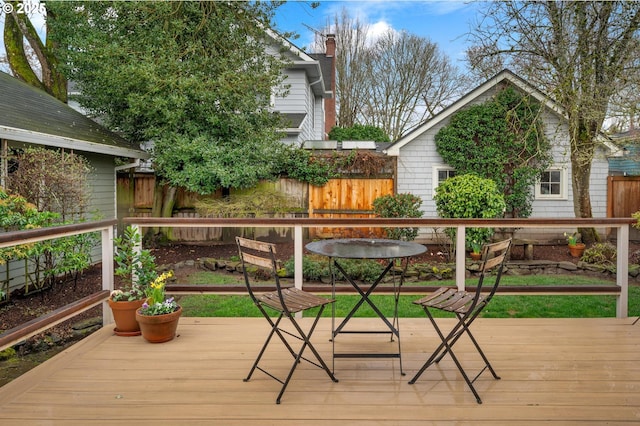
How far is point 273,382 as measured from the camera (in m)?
2.84

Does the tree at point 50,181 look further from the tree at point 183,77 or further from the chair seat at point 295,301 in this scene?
the chair seat at point 295,301

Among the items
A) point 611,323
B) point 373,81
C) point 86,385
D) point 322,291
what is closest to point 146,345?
point 86,385

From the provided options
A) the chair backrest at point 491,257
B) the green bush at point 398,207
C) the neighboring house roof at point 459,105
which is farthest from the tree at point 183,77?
the chair backrest at point 491,257

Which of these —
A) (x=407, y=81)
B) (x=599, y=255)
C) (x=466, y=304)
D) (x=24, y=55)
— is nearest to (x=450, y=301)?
(x=466, y=304)

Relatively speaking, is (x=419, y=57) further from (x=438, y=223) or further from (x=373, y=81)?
(x=438, y=223)

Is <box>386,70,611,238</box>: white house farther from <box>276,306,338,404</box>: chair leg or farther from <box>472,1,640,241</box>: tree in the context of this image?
<box>276,306,338,404</box>: chair leg

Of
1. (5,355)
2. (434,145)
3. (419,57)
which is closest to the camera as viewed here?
(5,355)

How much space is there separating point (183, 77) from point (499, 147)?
699cm

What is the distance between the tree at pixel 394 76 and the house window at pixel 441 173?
28.5 ft

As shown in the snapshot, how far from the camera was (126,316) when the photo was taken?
3727 mm

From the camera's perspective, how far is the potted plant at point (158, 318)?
3.49 meters

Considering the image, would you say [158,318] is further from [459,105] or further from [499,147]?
[499,147]

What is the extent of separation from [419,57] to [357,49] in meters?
2.78

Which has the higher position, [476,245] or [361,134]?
[361,134]
